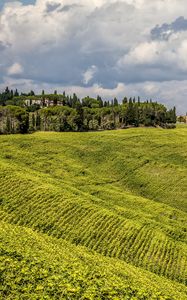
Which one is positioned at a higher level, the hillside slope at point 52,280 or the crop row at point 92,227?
the hillside slope at point 52,280

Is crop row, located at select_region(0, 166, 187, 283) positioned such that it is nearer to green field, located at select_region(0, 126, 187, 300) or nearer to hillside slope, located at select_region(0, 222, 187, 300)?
green field, located at select_region(0, 126, 187, 300)

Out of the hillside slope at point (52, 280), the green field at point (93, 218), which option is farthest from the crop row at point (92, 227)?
the hillside slope at point (52, 280)

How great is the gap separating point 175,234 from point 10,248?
39.0m

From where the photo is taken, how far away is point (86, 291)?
79.9ft

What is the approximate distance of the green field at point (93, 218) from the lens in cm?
2633

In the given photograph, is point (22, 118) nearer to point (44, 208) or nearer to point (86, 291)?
point (44, 208)

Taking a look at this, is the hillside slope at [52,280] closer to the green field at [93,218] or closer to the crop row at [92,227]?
the green field at [93,218]

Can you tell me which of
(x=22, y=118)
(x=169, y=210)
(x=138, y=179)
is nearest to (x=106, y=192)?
(x=169, y=210)

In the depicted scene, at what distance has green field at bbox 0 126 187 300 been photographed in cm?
2633

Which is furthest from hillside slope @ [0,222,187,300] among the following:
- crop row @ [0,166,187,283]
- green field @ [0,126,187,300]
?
crop row @ [0,166,187,283]

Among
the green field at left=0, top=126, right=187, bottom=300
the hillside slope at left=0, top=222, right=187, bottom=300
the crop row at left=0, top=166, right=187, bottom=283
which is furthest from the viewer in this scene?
the crop row at left=0, top=166, right=187, bottom=283

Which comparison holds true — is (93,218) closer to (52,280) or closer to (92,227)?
(92,227)

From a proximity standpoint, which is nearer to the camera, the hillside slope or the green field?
the hillside slope

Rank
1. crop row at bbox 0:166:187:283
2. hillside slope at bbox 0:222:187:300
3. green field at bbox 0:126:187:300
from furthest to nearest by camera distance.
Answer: crop row at bbox 0:166:187:283 → green field at bbox 0:126:187:300 → hillside slope at bbox 0:222:187:300
